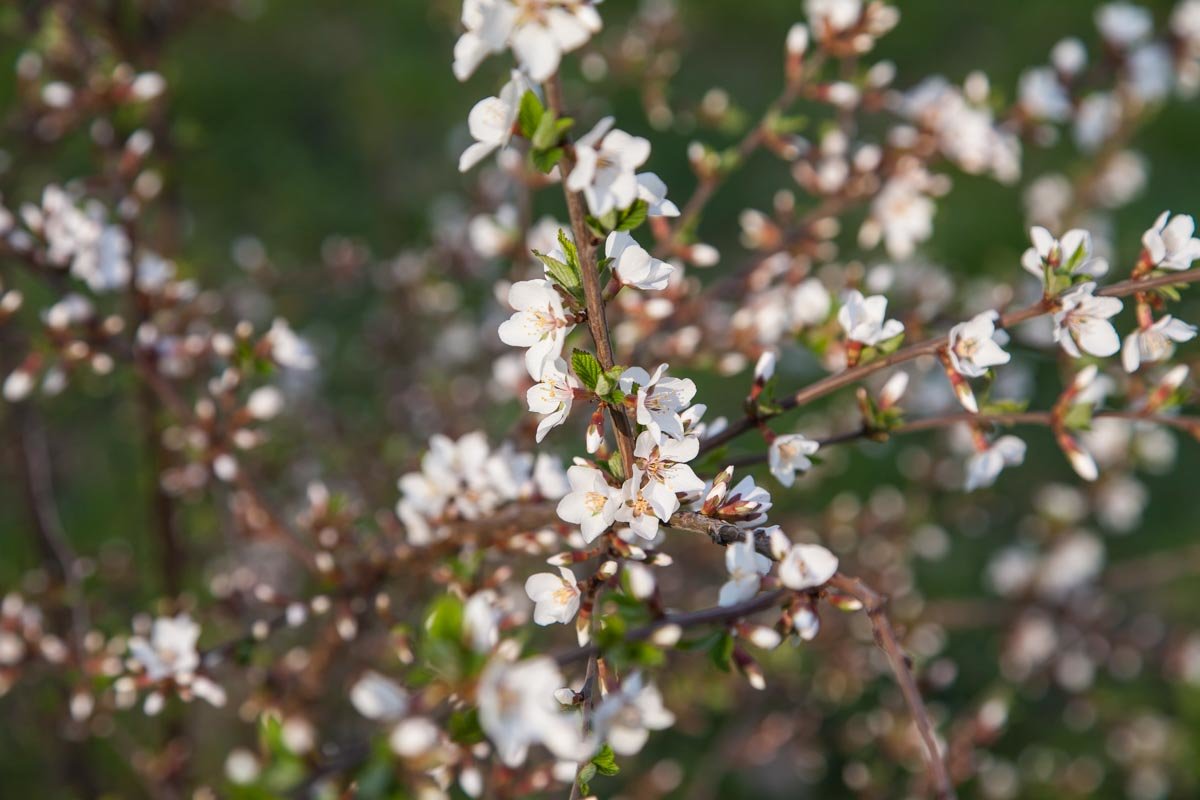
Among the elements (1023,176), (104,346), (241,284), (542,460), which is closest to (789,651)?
(542,460)

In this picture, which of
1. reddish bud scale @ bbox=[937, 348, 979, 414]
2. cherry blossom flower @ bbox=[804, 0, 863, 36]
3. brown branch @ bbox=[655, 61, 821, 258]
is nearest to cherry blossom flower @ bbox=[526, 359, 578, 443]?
reddish bud scale @ bbox=[937, 348, 979, 414]

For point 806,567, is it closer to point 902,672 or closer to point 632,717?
point 902,672

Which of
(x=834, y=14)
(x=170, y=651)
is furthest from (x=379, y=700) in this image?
(x=834, y=14)

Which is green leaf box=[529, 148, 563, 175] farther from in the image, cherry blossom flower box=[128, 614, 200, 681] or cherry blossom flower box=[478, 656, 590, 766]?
cherry blossom flower box=[128, 614, 200, 681]

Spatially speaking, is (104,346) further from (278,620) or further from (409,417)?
(409,417)

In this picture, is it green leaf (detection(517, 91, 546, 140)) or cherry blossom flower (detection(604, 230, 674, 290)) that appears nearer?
green leaf (detection(517, 91, 546, 140))
